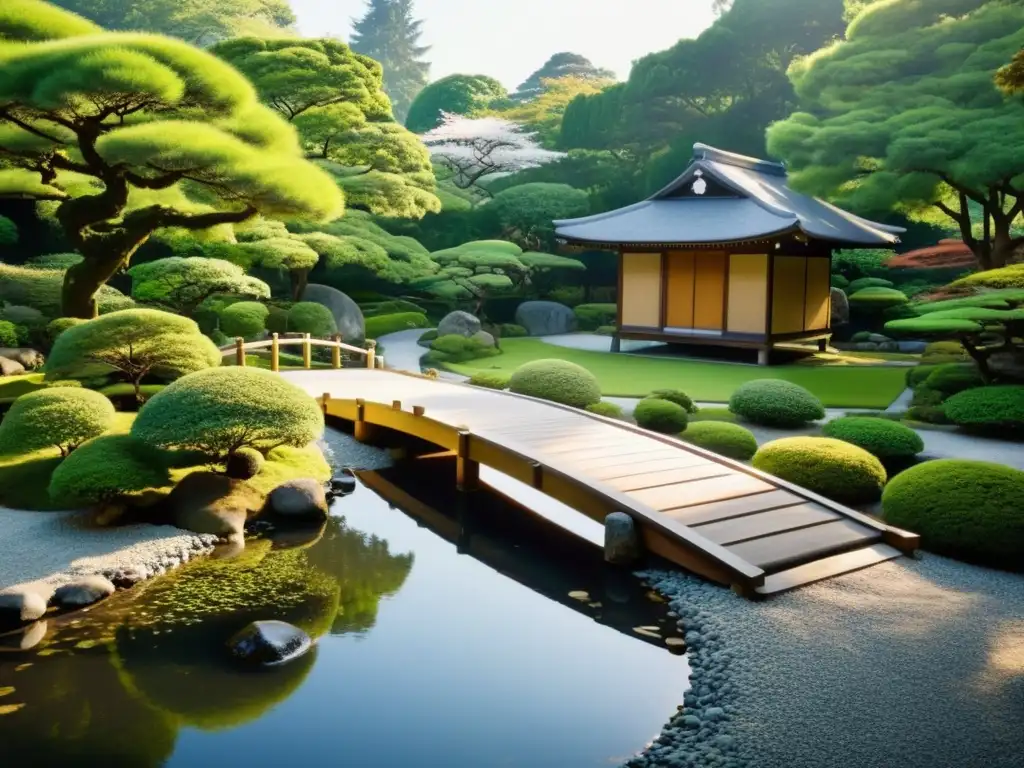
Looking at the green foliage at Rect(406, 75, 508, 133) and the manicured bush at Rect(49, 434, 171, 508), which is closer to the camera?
the manicured bush at Rect(49, 434, 171, 508)

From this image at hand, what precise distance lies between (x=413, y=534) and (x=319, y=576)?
143cm

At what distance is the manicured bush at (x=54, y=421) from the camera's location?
777 cm

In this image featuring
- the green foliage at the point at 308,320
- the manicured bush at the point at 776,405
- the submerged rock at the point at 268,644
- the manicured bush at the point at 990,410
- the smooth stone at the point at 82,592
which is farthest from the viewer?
the green foliage at the point at 308,320

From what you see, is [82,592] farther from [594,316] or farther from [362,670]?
[594,316]

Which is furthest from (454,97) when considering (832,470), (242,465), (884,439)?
(832,470)

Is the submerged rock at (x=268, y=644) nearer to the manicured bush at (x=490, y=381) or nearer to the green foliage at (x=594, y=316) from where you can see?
the manicured bush at (x=490, y=381)

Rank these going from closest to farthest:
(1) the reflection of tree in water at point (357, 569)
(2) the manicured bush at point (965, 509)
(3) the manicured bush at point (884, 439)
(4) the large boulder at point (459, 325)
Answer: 1. (1) the reflection of tree in water at point (357, 569)
2. (2) the manicured bush at point (965, 509)
3. (3) the manicured bush at point (884, 439)
4. (4) the large boulder at point (459, 325)

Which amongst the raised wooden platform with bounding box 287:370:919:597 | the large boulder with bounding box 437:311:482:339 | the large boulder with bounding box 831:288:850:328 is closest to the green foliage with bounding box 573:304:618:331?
the large boulder with bounding box 437:311:482:339

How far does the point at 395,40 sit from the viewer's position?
5884 cm

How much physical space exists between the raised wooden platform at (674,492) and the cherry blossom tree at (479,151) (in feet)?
69.6

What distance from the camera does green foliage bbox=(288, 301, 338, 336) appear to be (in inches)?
671

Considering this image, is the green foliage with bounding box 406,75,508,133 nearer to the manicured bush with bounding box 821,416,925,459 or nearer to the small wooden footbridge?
the small wooden footbridge

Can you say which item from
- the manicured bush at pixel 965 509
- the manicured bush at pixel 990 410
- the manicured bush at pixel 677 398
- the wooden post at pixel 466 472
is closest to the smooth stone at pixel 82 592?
the wooden post at pixel 466 472

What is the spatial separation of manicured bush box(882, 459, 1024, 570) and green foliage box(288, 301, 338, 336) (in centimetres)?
1232
